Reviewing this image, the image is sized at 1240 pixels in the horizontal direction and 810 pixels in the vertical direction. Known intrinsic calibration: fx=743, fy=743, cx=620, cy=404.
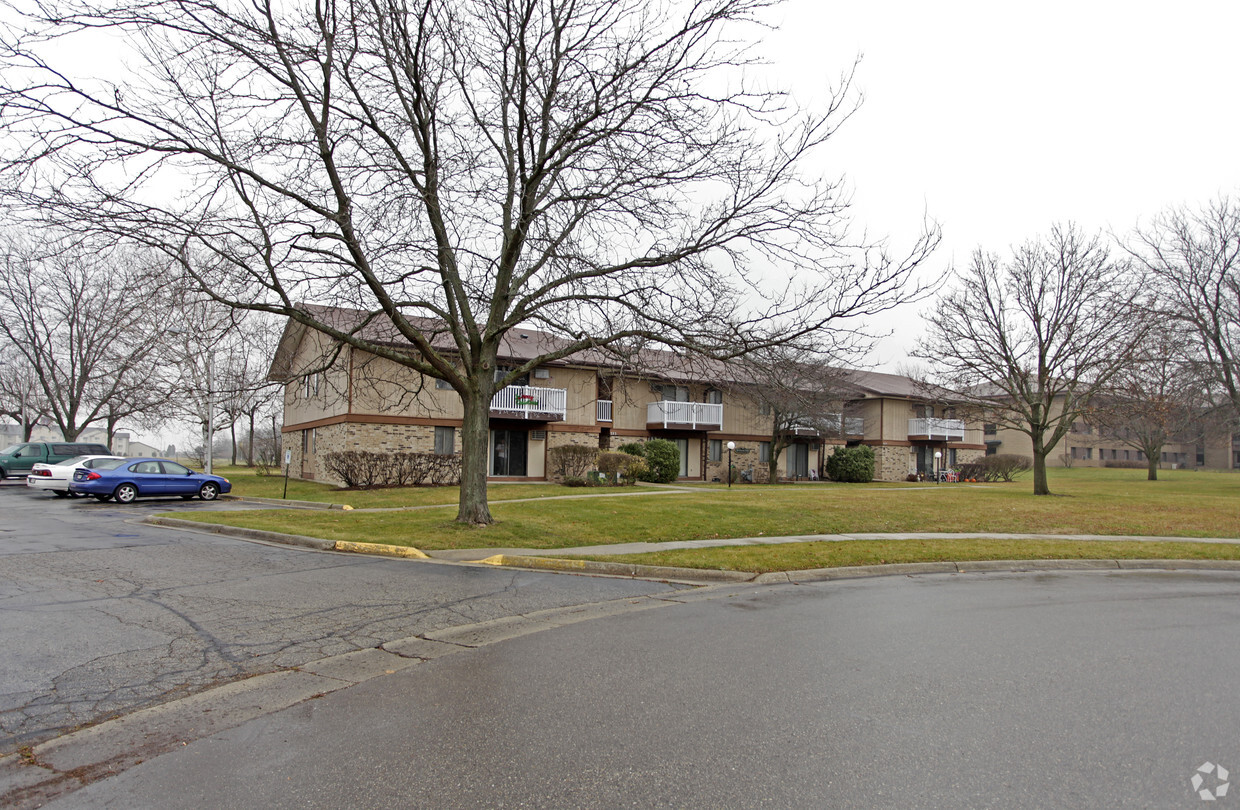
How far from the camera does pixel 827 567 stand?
446 inches

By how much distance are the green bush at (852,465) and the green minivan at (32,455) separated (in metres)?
35.6

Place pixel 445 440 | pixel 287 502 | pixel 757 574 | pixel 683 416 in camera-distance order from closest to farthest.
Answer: pixel 757 574 < pixel 287 502 < pixel 445 440 < pixel 683 416

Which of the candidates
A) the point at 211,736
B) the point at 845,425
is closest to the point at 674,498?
the point at 211,736

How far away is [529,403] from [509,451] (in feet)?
8.51

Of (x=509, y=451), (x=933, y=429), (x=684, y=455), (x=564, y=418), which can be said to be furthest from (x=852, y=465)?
(x=509, y=451)

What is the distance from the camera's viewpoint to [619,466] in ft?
93.8

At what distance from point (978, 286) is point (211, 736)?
32.3m

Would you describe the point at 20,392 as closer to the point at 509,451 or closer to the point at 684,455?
the point at 509,451

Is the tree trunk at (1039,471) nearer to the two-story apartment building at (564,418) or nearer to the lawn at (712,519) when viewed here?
the lawn at (712,519)

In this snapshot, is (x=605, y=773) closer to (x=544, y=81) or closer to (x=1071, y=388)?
(x=544, y=81)

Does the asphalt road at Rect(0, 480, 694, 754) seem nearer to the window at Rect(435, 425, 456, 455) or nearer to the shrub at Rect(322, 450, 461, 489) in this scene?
the shrub at Rect(322, 450, 461, 489)

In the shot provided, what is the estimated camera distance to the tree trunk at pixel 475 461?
14367 mm

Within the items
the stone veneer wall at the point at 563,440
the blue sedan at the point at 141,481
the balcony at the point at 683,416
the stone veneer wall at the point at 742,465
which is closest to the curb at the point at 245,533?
the blue sedan at the point at 141,481

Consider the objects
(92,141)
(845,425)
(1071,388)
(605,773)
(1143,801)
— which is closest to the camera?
(1143,801)
